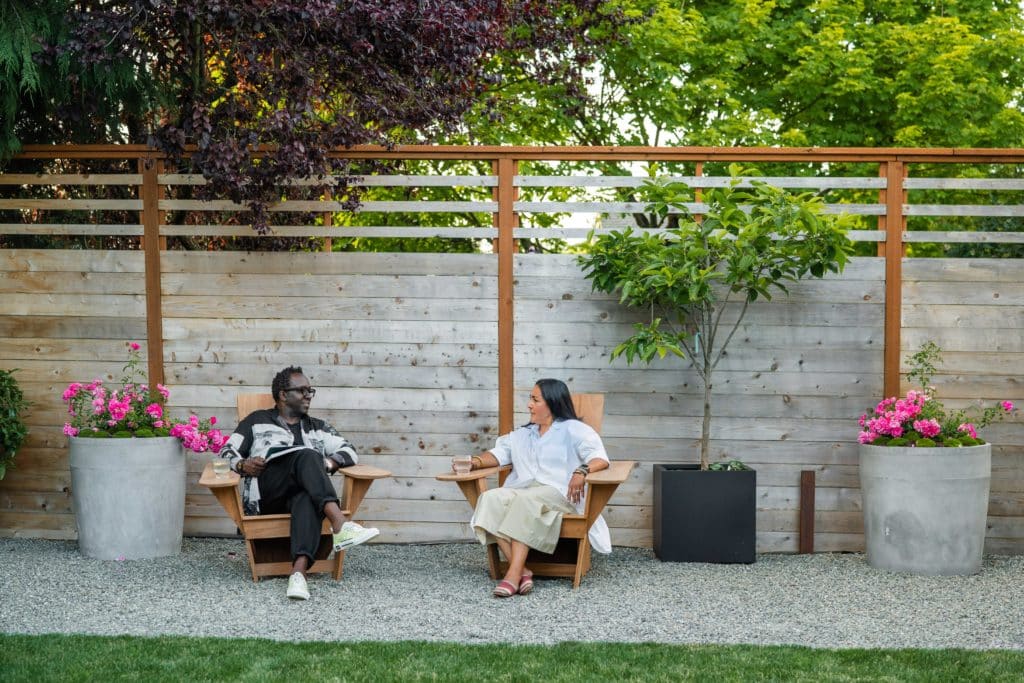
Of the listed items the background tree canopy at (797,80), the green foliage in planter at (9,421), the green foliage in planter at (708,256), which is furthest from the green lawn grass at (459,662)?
the background tree canopy at (797,80)

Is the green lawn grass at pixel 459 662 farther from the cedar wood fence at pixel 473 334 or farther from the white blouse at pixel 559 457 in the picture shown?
the cedar wood fence at pixel 473 334

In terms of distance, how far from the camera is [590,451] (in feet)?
16.6

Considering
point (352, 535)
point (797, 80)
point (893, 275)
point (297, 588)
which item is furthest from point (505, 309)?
point (797, 80)

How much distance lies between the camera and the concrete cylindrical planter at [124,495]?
5.38m

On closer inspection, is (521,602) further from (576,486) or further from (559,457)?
(559,457)

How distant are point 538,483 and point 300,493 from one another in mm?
1086

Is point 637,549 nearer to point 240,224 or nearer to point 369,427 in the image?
point 369,427

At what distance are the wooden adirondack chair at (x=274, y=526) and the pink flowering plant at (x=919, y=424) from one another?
2.38 metres

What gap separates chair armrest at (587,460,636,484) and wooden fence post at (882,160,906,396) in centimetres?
156

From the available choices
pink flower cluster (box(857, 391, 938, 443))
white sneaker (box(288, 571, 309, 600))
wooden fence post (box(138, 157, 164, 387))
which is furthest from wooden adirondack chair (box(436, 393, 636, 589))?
wooden fence post (box(138, 157, 164, 387))

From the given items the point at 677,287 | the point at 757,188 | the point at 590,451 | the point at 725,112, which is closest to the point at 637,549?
the point at 590,451

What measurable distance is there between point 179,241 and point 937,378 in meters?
4.26

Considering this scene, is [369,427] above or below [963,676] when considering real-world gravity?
above

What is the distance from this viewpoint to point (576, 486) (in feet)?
16.2
